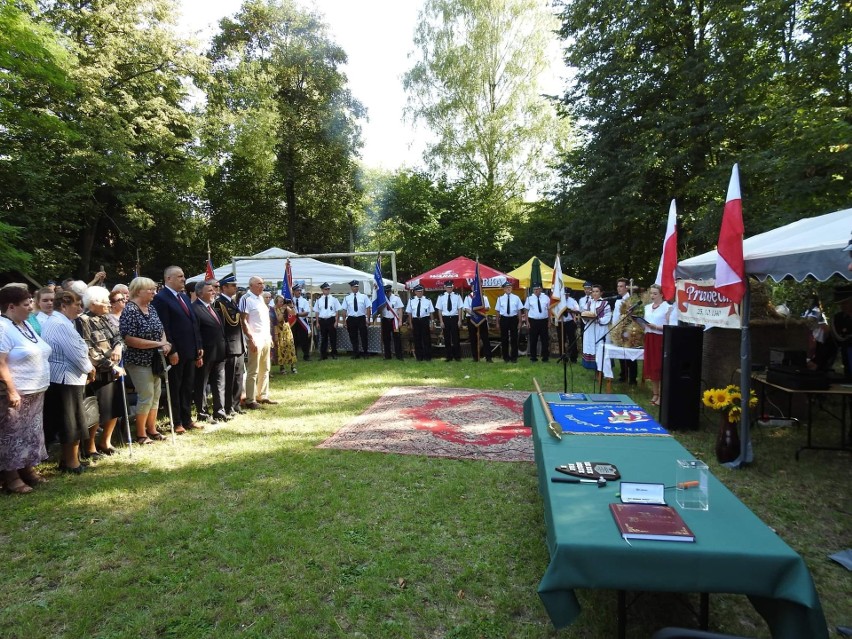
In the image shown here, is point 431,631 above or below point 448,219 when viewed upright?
below

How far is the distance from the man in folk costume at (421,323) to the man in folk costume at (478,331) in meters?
1.02

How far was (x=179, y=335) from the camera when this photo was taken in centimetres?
632

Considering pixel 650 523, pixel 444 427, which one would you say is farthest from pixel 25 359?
pixel 650 523

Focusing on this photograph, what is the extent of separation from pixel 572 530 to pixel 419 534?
1782 mm

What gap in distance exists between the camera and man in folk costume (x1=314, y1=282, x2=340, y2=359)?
13.7 m

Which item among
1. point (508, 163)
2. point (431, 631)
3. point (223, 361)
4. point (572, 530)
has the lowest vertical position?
point (431, 631)

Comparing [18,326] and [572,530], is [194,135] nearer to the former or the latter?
[18,326]

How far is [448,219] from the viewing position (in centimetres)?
2723

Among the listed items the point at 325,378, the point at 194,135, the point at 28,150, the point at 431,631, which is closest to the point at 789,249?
the point at 431,631

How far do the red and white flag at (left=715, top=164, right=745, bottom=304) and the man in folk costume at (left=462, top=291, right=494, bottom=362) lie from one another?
7660mm

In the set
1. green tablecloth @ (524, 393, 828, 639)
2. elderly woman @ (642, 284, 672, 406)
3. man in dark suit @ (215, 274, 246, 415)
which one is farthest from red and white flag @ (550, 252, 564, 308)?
green tablecloth @ (524, 393, 828, 639)

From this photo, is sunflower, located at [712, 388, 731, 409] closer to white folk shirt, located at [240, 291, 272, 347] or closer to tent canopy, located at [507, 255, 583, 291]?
white folk shirt, located at [240, 291, 272, 347]

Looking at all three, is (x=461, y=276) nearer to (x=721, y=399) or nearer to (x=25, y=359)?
(x=721, y=399)

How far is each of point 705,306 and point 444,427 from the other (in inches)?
153
